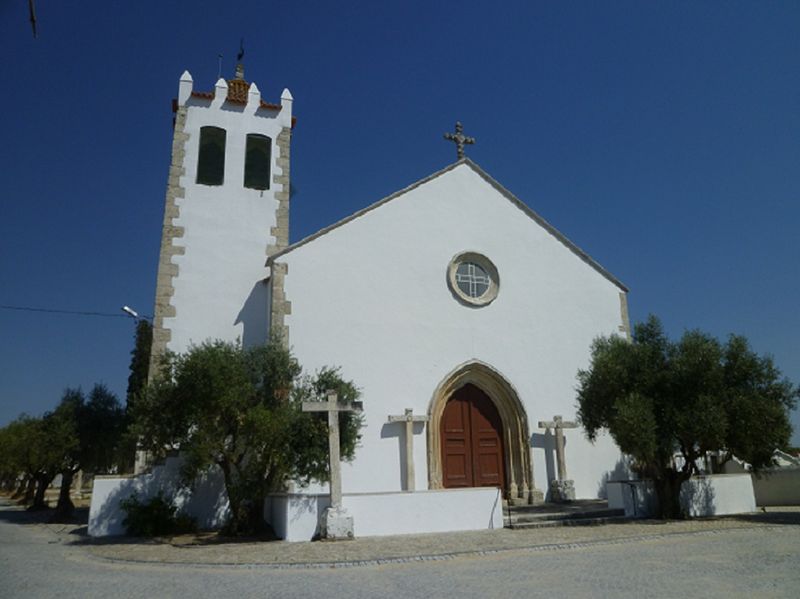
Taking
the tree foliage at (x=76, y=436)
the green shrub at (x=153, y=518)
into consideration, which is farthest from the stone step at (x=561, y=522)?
the tree foliage at (x=76, y=436)

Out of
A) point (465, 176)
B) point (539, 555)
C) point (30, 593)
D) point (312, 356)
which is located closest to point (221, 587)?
point (30, 593)

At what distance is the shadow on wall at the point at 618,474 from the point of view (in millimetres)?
16375

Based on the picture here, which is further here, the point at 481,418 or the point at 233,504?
the point at 481,418

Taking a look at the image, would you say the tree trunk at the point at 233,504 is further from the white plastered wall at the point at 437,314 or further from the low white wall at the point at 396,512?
the white plastered wall at the point at 437,314

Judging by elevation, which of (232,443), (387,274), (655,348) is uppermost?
(387,274)

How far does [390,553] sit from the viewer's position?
9.12 meters

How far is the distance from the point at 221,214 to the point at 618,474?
12896 millimetres

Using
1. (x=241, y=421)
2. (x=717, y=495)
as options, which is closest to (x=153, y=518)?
(x=241, y=421)

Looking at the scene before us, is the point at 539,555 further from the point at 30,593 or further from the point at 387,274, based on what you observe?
the point at 387,274

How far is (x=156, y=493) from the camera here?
545 inches

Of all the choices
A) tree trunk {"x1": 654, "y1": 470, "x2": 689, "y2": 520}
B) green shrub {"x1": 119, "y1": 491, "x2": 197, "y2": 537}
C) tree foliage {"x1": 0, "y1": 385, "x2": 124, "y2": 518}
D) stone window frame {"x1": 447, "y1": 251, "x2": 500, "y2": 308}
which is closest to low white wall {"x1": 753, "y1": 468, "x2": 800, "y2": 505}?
tree trunk {"x1": 654, "y1": 470, "x2": 689, "y2": 520}

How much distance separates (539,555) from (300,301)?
8396 mm

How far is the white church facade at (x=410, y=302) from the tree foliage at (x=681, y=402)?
2.63m

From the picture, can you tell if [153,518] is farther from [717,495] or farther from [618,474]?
[717,495]
